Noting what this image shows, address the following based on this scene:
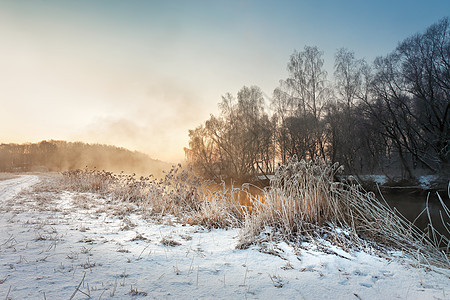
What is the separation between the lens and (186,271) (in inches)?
82.9

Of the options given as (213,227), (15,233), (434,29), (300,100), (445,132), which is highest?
(434,29)

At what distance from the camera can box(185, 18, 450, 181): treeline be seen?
56.4 ft

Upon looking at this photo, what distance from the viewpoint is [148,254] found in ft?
Answer: 8.40

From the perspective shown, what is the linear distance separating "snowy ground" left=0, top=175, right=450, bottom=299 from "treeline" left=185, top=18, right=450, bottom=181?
57.2 feet

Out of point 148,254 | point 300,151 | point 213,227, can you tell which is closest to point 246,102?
point 300,151

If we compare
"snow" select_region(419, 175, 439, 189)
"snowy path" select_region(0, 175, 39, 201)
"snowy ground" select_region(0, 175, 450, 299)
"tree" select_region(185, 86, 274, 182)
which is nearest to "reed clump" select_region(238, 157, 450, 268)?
"snowy ground" select_region(0, 175, 450, 299)

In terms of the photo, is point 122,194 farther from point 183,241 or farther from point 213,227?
point 183,241

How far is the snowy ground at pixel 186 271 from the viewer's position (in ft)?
5.47

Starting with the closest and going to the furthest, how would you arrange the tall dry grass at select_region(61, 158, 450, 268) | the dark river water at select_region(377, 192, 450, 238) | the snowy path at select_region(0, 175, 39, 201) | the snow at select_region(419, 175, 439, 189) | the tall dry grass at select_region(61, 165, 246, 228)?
the tall dry grass at select_region(61, 158, 450, 268) < the tall dry grass at select_region(61, 165, 246, 228) < the dark river water at select_region(377, 192, 450, 238) < the snowy path at select_region(0, 175, 39, 201) < the snow at select_region(419, 175, 439, 189)

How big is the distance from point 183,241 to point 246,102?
1040 inches

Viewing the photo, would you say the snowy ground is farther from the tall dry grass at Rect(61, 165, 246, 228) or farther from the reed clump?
the tall dry grass at Rect(61, 165, 246, 228)

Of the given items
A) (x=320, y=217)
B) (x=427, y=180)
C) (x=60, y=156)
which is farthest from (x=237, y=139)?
(x=60, y=156)

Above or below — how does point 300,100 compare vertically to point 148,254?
above

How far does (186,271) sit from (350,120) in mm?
24794
